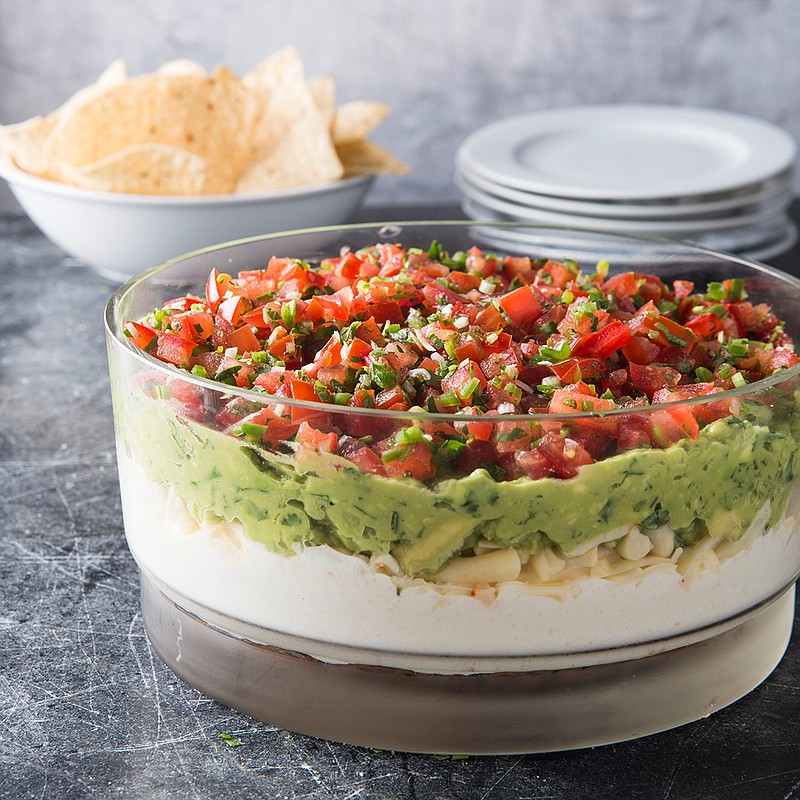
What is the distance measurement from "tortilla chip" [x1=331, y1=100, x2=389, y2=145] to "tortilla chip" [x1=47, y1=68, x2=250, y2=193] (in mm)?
249

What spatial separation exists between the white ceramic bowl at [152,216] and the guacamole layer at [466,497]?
56.3 inches

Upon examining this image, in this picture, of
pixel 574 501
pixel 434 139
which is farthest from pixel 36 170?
pixel 574 501

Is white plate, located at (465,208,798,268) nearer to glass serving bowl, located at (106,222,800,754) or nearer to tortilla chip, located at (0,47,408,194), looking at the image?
glass serving bowl, located at (106,222,800,754)

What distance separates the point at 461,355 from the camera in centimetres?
124

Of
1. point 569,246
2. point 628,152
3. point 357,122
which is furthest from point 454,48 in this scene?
point 569,246

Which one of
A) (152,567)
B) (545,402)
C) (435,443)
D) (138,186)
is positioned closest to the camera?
(435,443)

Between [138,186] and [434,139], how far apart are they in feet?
4.64

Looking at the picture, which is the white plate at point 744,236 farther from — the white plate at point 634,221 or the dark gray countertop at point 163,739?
the dark gray countertop at point 163,739

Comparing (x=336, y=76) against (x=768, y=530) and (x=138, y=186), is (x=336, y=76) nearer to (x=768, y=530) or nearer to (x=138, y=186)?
(x=138, y=186)

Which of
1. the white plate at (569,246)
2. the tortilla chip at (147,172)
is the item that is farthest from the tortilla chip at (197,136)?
the white plate at (569,246)

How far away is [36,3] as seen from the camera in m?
3.49

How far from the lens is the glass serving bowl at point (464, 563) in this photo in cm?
105

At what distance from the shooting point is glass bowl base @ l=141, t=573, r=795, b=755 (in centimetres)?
115

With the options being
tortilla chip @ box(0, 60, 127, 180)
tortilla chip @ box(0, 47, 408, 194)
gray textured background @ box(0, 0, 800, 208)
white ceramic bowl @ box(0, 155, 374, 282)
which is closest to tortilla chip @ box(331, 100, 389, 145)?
tortilla chip @ box(0, 47, 408, 194)
